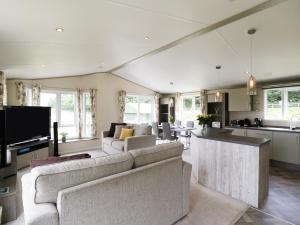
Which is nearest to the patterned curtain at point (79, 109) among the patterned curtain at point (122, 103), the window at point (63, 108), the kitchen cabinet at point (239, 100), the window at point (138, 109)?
the window at point (63, 108)

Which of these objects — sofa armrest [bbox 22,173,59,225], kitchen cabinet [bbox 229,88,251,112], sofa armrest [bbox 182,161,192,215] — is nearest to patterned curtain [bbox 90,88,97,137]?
kitchen cabinet [bbox 229,88,251,112]

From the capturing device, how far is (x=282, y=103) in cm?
528

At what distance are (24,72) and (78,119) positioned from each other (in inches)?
92.4

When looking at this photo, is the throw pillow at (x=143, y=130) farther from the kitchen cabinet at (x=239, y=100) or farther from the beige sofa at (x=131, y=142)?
the kitchen cabinet at (x=239, y=100)

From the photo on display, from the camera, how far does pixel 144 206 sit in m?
1.91

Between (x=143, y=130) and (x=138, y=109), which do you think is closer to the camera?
(x=143, y=130)

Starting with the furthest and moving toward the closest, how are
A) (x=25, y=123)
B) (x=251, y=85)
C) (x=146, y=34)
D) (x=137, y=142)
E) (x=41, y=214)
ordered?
(x=137, y=142) < (x=25, y=123) < (x=146, y=34) < (x=251, y=85) < (x=41, y=214)

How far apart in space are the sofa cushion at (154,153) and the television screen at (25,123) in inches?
135

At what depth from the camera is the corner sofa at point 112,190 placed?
1.42 m

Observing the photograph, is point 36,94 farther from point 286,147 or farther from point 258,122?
point 286,147

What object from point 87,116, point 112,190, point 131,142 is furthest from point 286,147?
point 87,116

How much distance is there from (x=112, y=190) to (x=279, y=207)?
252cm

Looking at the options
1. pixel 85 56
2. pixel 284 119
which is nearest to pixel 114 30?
pixel 85 56

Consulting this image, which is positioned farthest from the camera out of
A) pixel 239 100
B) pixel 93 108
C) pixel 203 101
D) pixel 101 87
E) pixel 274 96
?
pixel 203 101
